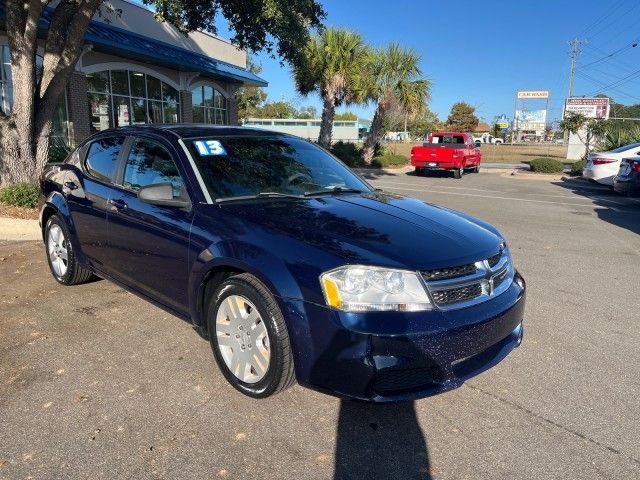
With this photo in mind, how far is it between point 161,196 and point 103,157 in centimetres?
151

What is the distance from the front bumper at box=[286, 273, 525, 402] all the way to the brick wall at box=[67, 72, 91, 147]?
15.2 m

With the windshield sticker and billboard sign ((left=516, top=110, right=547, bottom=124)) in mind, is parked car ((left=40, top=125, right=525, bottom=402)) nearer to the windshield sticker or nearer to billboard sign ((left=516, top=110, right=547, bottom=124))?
the windshield sticker

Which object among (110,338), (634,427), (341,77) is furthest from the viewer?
(341,77)

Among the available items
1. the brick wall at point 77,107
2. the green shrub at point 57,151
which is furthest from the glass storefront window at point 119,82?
the green shrub at point 57,151

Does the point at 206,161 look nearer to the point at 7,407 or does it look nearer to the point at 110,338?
the point at 110,338

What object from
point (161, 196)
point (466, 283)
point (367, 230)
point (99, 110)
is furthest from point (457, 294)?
point (99, 110)

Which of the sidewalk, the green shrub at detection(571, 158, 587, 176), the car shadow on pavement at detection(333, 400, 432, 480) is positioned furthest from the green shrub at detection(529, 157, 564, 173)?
the car shadow on pavement at detection(333, 400, 432, 480)

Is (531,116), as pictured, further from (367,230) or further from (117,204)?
(367,230)

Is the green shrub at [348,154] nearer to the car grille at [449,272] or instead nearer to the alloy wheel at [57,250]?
the alloy wheel at [57,250]

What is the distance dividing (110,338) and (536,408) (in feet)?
10.4

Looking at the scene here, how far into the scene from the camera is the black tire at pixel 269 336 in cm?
284

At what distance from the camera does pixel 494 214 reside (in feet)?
36.9

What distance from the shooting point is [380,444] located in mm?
2775

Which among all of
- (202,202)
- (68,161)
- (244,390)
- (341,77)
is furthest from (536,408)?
(341,77)
